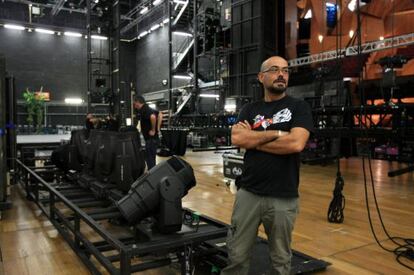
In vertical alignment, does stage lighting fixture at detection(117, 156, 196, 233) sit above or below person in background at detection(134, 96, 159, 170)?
below

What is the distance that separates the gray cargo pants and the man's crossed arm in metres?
0.25

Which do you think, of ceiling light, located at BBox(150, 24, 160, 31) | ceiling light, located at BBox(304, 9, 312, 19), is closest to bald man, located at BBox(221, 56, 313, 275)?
ceiling light, located at BBox(304, 9, 312, 19)

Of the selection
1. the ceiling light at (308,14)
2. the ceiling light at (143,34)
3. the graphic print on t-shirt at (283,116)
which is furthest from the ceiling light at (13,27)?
the graphic print on t-shirt at (283,116)

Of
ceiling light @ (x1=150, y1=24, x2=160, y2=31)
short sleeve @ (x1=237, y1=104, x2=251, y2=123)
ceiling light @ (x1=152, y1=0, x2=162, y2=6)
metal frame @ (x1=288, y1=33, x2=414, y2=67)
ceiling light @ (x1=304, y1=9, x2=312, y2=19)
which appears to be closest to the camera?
short sleeve @ (x1=237, y1=104, x2=251, y2=123)

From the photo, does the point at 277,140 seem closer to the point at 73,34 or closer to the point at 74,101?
the point at 74,101

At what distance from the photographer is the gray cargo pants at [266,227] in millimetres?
1922

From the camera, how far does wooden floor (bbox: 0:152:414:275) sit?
2.73 meters

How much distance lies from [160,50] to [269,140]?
69.7 feet

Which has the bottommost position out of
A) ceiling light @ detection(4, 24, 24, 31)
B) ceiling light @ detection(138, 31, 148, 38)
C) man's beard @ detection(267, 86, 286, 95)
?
man's beard @ detection(267, 86, 286, 95)

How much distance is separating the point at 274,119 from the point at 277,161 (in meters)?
0.22

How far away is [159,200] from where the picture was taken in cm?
242

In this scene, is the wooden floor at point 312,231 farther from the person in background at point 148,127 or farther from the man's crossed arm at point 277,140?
the man's crossed arm at point 277,140

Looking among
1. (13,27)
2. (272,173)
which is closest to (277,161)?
(272,173)

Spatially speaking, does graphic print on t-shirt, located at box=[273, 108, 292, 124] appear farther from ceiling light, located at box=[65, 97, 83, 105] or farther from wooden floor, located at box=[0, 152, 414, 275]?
ceiling light, located at box=[65, 97, 83, 105]
